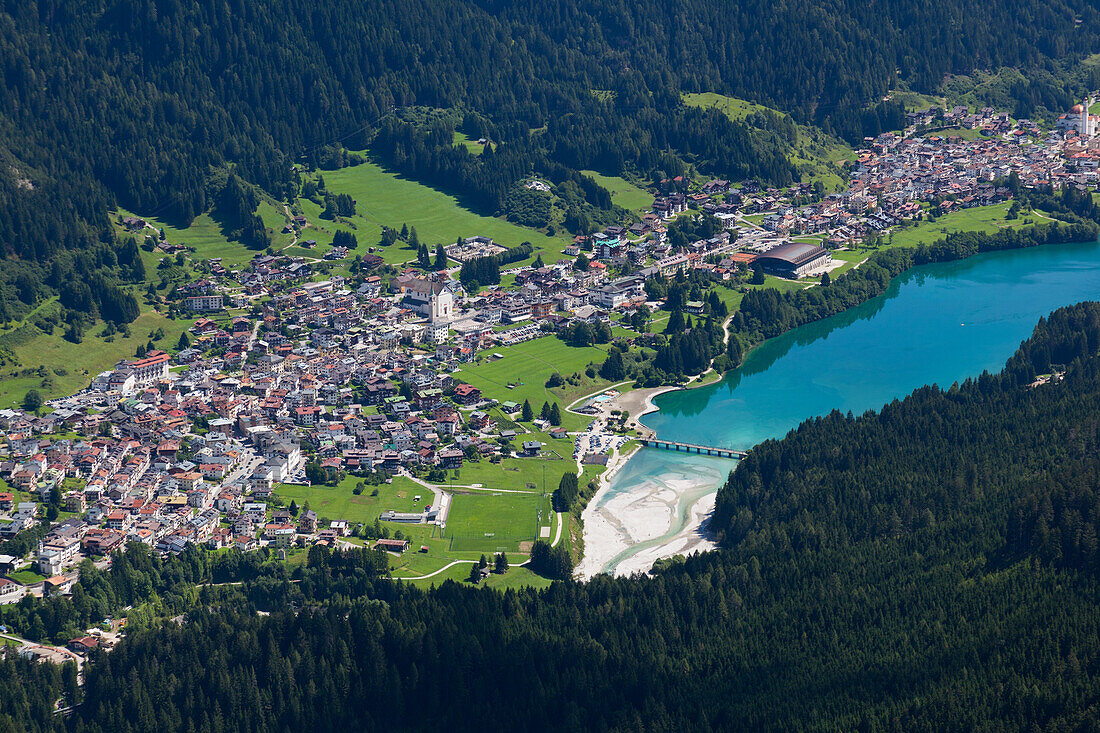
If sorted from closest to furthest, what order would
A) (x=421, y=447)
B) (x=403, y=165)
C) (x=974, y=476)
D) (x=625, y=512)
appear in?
1. (x=974, y=476)
2. (x=625, y=512)
3. (x=421, y=447)
4. (x=403, y=165)

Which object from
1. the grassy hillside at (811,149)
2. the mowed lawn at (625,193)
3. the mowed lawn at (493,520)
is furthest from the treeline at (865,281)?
the mowed lawn at (493,520)

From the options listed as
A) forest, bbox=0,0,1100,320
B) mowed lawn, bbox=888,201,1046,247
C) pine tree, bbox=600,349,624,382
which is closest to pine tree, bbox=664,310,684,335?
pine tree, bbox=600,349,624,382

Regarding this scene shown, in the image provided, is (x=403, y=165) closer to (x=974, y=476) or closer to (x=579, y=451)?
(x=579, y=451)

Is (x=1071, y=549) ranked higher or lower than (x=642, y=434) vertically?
higher

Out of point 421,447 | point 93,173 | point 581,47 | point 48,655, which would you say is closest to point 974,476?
point 421,447

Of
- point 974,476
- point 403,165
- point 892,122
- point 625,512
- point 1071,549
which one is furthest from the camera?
point 892,122

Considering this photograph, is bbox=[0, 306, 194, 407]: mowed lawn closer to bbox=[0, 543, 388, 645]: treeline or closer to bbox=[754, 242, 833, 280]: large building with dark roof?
bbox=[0, 543, 388, 645]: treeline

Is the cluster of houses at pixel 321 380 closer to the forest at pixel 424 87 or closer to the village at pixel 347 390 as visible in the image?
the village at pixel 347 390
